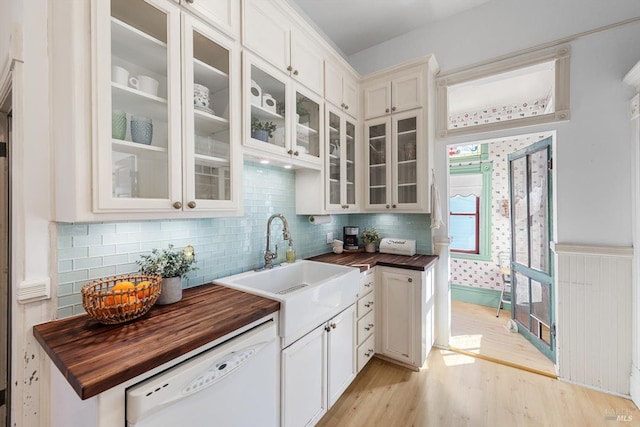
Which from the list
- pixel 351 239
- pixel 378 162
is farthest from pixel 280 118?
pixel 351 239

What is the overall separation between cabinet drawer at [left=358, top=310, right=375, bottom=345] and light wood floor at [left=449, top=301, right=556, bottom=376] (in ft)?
3.50

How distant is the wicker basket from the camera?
947mm

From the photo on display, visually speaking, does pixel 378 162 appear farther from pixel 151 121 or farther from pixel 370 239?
pixel 151 121

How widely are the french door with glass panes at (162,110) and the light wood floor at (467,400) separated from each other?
173cm

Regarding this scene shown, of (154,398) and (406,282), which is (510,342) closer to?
(406,282)

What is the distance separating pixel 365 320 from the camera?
6.94 ft

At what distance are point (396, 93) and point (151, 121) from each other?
85.6 inches

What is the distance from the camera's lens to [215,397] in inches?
38.0

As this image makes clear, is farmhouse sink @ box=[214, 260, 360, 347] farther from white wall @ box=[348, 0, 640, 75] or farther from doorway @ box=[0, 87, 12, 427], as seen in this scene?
white wall @ box=[348, 0, 640, 75]

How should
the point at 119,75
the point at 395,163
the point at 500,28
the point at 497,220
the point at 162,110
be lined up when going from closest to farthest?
the point at 119,75, the point at 162,110, the point at 500,28, the point at 395,163, the point at 497,220

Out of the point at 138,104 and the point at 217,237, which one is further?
the point at 217,237

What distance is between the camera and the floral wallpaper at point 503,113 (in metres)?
3.42

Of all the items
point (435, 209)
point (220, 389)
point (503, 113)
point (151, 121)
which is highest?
point (503, 113)

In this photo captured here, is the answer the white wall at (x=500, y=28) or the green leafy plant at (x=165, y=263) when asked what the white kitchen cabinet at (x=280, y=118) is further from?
the white wall at (x=500, y=28)
